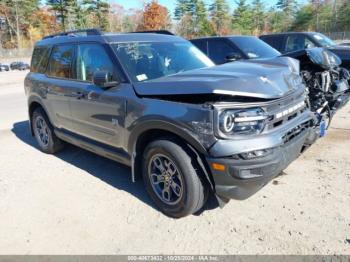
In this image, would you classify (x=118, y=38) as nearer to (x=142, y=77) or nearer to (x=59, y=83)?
(x=142, y=77)

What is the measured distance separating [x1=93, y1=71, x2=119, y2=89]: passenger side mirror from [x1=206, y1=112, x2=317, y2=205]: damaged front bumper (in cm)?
149

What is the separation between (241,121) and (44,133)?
4.15 m

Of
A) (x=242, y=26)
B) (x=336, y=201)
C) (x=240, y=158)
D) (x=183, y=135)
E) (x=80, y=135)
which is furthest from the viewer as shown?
(x=242, y=26)

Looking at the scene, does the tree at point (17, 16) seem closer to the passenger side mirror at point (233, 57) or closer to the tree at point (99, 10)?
the tree at point (99, 10)

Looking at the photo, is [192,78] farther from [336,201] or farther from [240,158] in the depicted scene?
[336,201]

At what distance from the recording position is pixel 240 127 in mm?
2875

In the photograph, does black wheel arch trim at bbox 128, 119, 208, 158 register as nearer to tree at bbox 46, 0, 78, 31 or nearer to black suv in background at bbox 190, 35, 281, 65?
black suv in background at bbox 190, 35, 281, 65

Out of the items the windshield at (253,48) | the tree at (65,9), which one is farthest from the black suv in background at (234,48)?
the tree at (65,9)

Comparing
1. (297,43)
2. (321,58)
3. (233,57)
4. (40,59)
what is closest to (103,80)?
(40,59)

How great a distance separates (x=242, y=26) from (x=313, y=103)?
7098 cm

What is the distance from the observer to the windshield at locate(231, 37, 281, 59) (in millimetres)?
7562

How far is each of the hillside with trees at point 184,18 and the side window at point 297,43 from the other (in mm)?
54753

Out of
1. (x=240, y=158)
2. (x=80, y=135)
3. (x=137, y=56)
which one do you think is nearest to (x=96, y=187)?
(x=80, y=135)

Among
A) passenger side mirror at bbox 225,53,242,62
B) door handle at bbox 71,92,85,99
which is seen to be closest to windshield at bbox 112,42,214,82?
door handle at bbox 71,92,85,99
